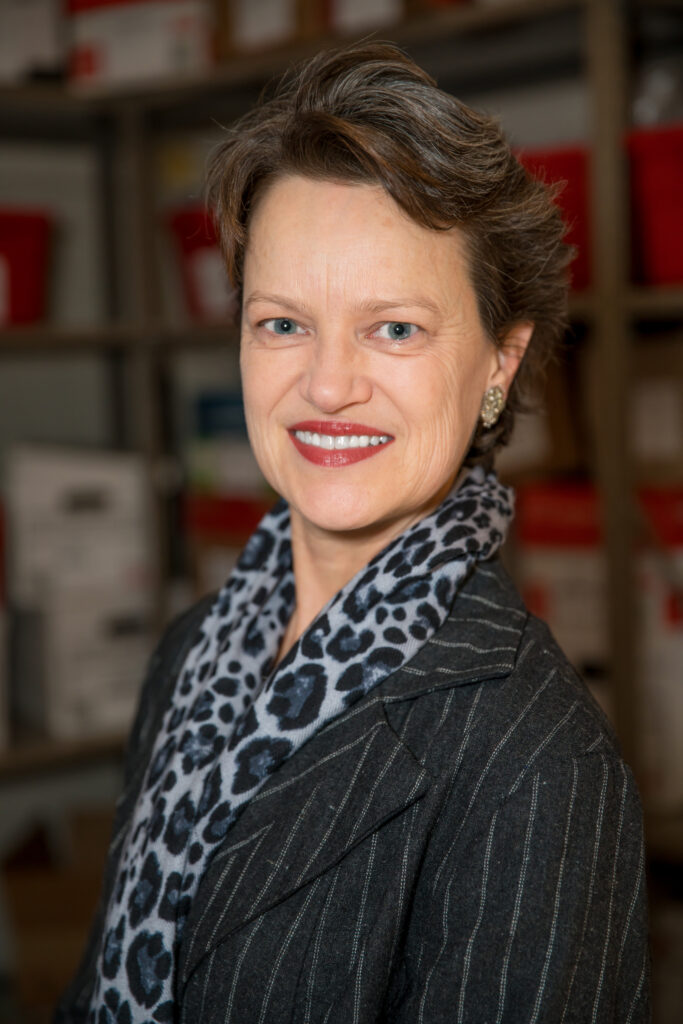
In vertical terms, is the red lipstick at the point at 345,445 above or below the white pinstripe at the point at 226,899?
above

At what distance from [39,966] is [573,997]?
6.35 feet

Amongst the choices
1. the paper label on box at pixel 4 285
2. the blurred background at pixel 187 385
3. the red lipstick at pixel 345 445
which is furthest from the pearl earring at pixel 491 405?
the paper label on box at pixel 4 285

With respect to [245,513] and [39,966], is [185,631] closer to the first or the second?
[245,513]

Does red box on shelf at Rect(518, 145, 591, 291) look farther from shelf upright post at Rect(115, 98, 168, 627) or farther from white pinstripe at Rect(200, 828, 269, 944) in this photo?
white pinstripe at Rect(200, 828, 269, 944)

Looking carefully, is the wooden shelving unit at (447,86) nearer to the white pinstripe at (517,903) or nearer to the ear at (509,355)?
the ear at (509,355)

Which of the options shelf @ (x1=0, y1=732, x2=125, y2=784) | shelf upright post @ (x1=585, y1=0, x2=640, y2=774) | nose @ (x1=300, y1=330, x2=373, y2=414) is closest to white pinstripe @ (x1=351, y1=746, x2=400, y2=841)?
nose @ (x1=300, y1=330, x2=373, y2=414)

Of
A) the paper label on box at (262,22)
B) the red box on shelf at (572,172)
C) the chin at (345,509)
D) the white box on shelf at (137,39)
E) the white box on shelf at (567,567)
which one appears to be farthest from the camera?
the white box on shelf at (137,39)

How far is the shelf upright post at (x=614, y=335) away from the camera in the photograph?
6.28ft

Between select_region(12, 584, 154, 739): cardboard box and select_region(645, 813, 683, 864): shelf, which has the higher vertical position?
select_region(12, 584, 154, 739): cardboard box

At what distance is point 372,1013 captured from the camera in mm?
922

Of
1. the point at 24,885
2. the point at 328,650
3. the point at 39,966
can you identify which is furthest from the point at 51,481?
the point at 328,650

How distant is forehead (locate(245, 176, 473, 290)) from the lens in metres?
1.00

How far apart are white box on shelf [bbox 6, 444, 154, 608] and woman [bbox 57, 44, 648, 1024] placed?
1419mm

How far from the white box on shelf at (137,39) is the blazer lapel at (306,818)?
1.89 metres
